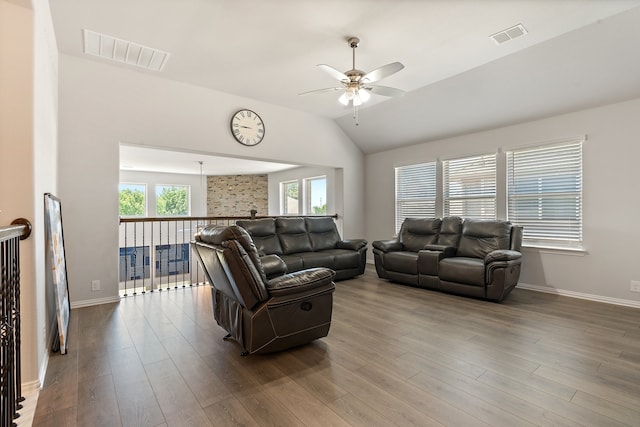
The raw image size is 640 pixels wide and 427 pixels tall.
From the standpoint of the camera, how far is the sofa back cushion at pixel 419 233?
17.9 feet

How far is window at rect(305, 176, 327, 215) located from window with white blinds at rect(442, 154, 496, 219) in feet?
13.0

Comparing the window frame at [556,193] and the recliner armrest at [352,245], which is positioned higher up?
the window frame at [556,193]

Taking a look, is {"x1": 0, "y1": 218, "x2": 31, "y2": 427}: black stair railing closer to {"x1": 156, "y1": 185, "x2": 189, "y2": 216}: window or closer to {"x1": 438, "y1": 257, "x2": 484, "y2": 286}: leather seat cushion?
{"x1": 438, "y1": 257, "x2": 484, "y2": 286}: leather seat cushion

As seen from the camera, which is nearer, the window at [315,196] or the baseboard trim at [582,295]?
the baseboard trim at [582,295]

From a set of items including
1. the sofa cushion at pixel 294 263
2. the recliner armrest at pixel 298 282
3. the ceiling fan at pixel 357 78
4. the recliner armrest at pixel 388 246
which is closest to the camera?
the recliner armrest at pixel 298 282

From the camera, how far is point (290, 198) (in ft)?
34.2

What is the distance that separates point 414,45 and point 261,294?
3.25 m

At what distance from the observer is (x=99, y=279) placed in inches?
159

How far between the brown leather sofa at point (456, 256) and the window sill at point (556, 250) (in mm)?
355

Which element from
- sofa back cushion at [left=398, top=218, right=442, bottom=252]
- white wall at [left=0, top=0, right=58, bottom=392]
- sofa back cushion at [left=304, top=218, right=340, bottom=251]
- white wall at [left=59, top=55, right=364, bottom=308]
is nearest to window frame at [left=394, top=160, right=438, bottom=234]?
sofa back cushion at [left=398, top=218, right=442, bottom=252]

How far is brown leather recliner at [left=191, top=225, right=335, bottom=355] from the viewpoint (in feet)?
7.78

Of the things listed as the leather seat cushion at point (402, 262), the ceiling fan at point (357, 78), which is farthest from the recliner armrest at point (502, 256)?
the ceiling fan at point (357, 78)

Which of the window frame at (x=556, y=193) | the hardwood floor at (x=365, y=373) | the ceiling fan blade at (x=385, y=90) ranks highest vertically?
the ceiling fan blade at (x=385, y=90)

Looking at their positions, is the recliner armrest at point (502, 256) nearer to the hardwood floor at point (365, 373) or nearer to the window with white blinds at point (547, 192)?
the hardwood floor at point (365, 373)
